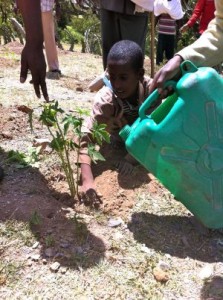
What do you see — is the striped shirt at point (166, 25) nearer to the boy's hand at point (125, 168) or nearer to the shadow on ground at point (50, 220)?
the boy's hand at point (125, 168)

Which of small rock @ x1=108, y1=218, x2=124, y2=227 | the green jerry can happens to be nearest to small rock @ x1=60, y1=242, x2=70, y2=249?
small rock @ x1=108, y1=218, x2=124, y2=227

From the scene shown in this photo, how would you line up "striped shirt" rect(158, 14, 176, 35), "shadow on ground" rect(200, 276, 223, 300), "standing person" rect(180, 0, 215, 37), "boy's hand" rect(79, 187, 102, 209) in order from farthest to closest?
"striped shirt" rect(158, 14, 176, 35) < "standing person" rect(180, 0, 215, 37) < "boy's hand" rect(79, 187, 102, 209) < "shadow on ground" rect(200, 276, 223, 300)

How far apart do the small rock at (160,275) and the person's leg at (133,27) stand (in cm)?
201

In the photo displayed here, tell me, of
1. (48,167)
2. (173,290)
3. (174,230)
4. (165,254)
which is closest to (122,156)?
(48,167)

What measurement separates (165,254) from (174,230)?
20 centimetres

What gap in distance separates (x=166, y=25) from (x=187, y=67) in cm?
526

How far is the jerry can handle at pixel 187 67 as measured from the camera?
1.85 metres

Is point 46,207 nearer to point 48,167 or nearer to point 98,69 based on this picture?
point 48,167

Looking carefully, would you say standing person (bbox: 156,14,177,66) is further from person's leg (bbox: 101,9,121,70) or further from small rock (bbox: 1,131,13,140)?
small rock (bbox: 1,131,13,140)

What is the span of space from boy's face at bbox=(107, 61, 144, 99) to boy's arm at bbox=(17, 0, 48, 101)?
0.56 m

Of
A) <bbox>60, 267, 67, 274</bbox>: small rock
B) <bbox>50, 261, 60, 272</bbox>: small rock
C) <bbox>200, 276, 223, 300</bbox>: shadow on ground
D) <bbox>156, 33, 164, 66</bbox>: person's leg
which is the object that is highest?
<bbox>50, 261, 60, 272</bbox>: small rock

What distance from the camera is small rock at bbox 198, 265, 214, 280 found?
1.85 metres

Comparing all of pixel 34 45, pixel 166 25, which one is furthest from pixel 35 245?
pixel 166 25

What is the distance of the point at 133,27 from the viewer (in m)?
3.29
